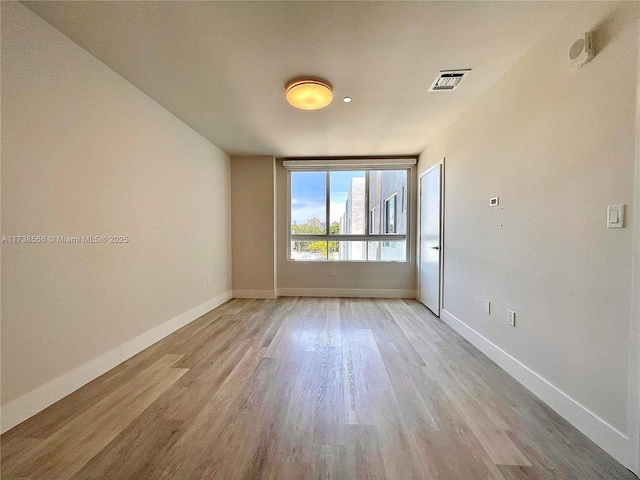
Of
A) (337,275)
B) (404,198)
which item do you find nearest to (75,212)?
(337,275)

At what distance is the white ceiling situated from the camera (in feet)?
4.98

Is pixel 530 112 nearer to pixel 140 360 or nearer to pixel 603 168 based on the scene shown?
pixel 603 168

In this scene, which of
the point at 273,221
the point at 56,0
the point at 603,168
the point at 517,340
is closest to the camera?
the point at 603,168

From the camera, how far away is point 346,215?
4844 millimetres

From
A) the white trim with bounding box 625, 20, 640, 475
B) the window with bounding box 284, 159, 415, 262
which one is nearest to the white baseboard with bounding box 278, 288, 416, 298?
the window with bounding box 284, 159, 415, 262

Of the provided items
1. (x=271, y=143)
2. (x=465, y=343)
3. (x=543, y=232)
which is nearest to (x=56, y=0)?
→ (x=271, y=143)

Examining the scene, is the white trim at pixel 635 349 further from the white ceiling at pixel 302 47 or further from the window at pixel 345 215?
the window at pixel 345 215

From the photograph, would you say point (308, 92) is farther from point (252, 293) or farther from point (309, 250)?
point (252, 293)

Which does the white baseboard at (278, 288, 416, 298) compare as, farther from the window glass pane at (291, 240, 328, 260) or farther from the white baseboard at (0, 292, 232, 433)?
the white baseboard at (0, 292, 232, 433)

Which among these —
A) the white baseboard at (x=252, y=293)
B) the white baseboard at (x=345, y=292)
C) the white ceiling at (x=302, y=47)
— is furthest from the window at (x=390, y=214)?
the white baseboard at (x=252, y=293)

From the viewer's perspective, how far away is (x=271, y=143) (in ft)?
12.5

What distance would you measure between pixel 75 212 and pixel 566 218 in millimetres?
3272

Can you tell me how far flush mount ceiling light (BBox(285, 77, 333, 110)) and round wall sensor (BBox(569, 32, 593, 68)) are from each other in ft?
5.23

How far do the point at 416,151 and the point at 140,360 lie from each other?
455 centimetres
